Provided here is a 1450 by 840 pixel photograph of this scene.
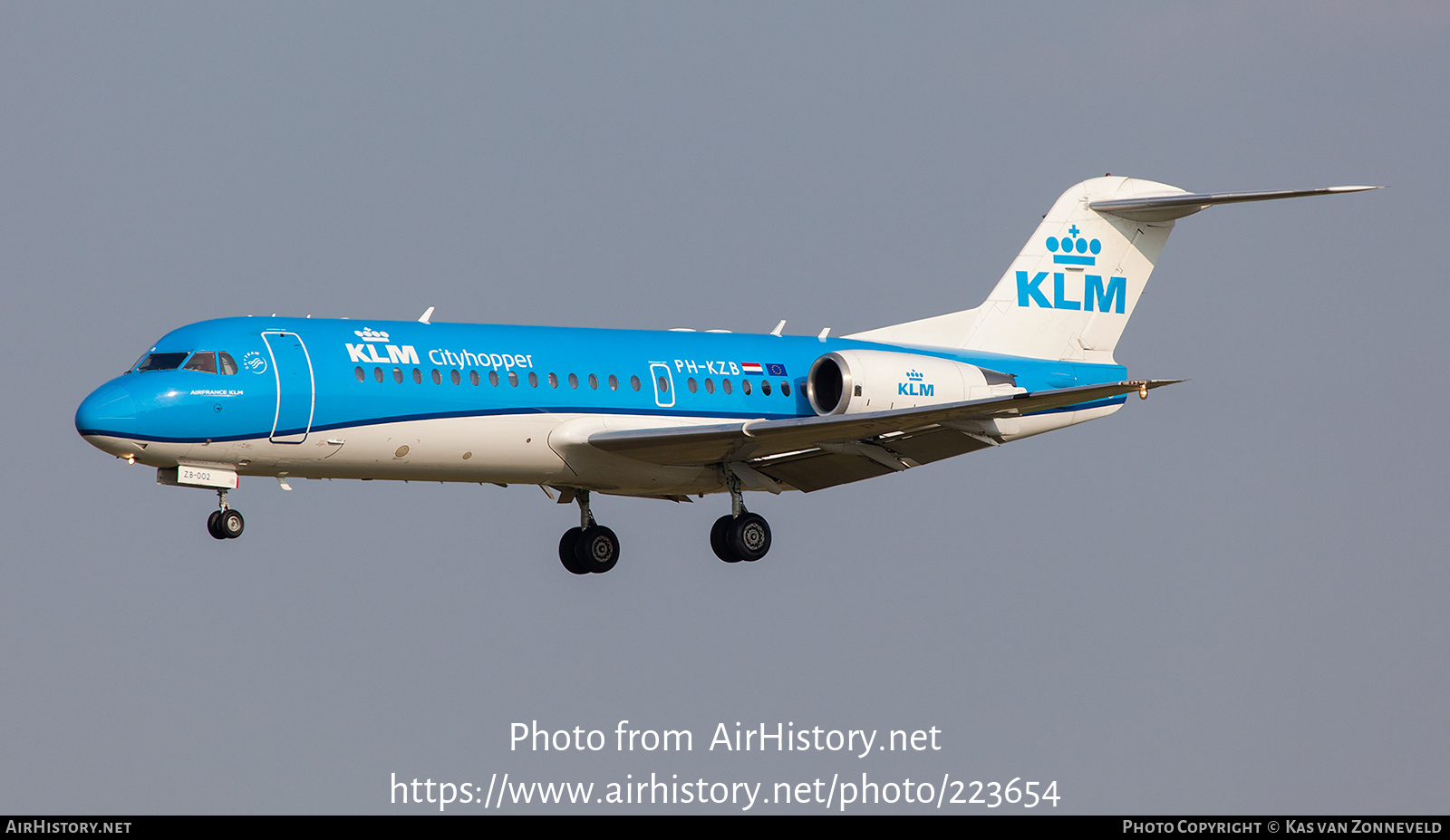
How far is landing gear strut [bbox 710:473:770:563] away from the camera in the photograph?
32.1 m

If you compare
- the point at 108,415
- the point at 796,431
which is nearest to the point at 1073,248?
the point at 796,431

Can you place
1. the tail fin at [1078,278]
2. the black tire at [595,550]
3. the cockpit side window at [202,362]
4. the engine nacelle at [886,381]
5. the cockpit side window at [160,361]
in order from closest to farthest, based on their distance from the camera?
the cockpit side window at [202,362] → the cockpit side window at [160,361] → the engine nacelle at [886,381] → the black tire at [595,550] → the tail fin at [1078,278]

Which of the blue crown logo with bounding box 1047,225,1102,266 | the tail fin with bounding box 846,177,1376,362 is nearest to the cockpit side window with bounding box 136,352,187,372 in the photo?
the tail fin with bounding box 846,177,1376,362

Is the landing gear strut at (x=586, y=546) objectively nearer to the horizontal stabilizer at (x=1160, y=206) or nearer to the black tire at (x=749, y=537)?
the black tire at (x=749, y=537)

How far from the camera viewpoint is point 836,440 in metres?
31.2

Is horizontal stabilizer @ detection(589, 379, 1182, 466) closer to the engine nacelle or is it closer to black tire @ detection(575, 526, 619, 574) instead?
the engine nacelle

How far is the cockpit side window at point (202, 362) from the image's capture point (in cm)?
2759

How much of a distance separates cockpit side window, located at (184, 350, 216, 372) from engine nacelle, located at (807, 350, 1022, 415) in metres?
10.0

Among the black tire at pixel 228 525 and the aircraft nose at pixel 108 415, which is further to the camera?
the black tire at pixel 228 525

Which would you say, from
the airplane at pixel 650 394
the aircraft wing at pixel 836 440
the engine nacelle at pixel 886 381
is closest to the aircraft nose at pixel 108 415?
the airplane at pixel 650 394

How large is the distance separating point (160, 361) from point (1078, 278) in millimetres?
16884

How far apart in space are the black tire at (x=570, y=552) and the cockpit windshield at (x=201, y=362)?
8142 millimetres

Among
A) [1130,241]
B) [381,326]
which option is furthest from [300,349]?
[1130,241]

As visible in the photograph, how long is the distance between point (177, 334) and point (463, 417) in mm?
4328
